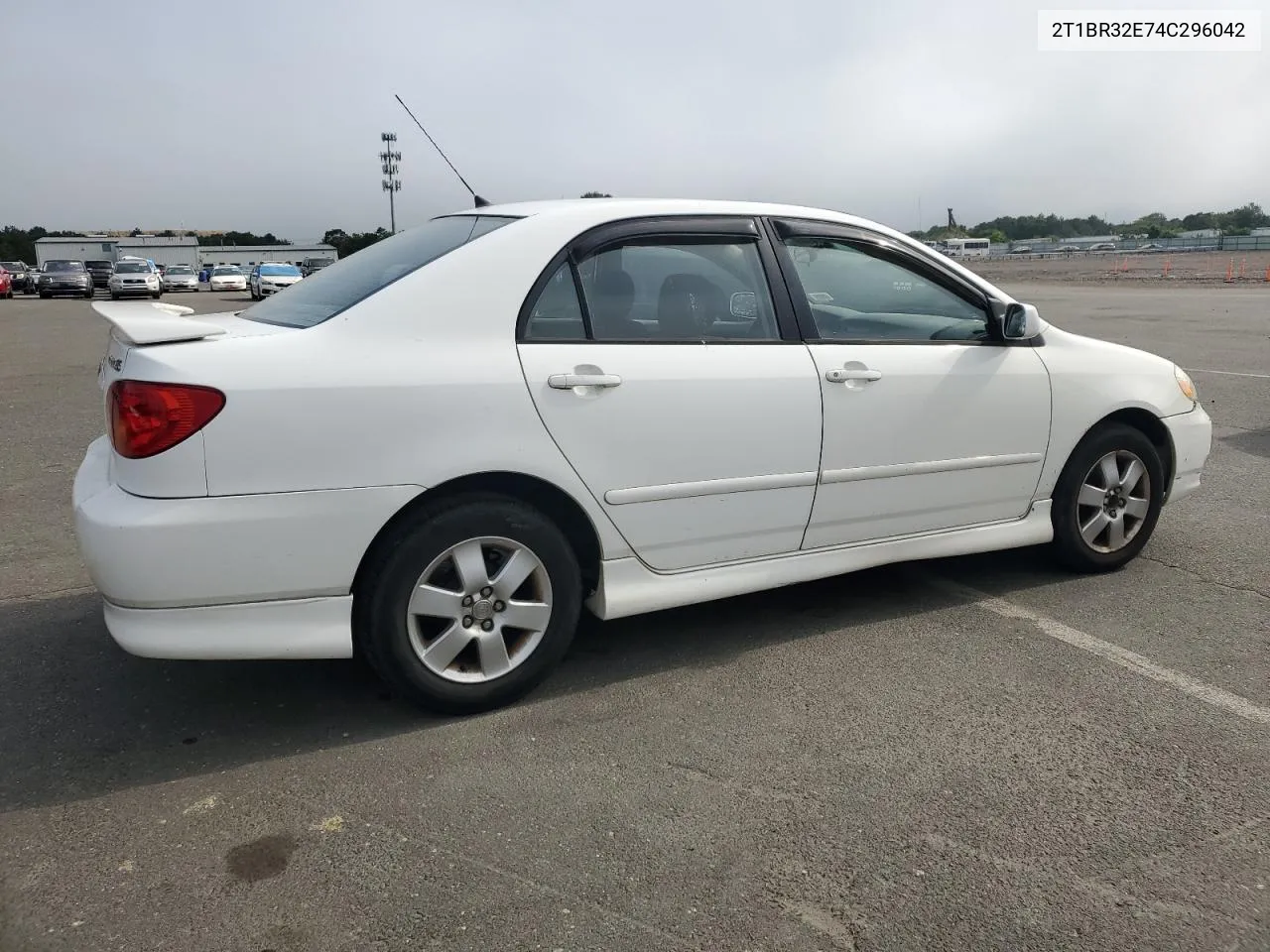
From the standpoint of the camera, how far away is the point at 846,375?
386 cm

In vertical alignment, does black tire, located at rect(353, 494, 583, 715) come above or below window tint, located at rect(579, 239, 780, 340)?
below

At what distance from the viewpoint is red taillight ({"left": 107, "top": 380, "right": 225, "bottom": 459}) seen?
2.90 metres

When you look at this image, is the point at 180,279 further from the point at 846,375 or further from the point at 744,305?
the point at 846,375

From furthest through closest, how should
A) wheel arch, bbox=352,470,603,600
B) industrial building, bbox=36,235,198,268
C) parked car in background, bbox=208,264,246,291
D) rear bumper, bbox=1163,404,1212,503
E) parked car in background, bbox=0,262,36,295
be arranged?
industrial building, bbox=36,235,198,268 → parked car in background, bbox=0,262,36,295 → parked car in background, bbox=208,264,246,291 → rear bumper, bbox=1163,404,1212,503 → wheel arch, bbox=352,470,603,600

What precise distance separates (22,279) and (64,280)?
33.2 feet

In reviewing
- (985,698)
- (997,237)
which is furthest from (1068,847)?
(997,237)

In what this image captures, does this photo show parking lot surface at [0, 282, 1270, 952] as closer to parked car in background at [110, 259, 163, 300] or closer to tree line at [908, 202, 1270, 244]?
parked car in background at [110, 259, 163, 300]

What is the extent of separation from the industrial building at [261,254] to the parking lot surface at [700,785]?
6554 centimetres

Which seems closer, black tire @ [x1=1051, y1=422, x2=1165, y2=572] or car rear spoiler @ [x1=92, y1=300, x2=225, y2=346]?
car rear spoiler @ [x1=92, y1=300, x2=225, y2=346]

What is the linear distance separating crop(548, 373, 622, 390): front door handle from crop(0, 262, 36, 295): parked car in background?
163ft

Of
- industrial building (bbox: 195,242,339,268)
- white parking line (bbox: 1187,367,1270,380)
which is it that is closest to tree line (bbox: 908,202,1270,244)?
industrial building (bbox: 195,242,339,268)

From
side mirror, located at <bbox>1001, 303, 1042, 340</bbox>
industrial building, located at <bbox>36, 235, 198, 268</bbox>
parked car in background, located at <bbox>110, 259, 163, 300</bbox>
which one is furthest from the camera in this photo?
industrial building, located at <bbox>36, 235, 198, 268</bbox>

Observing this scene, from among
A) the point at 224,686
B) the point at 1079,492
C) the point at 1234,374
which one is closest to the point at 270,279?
the point at 1234,374

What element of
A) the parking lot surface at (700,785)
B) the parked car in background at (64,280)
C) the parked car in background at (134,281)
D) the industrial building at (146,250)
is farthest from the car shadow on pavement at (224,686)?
the industrial building at (146,250)
